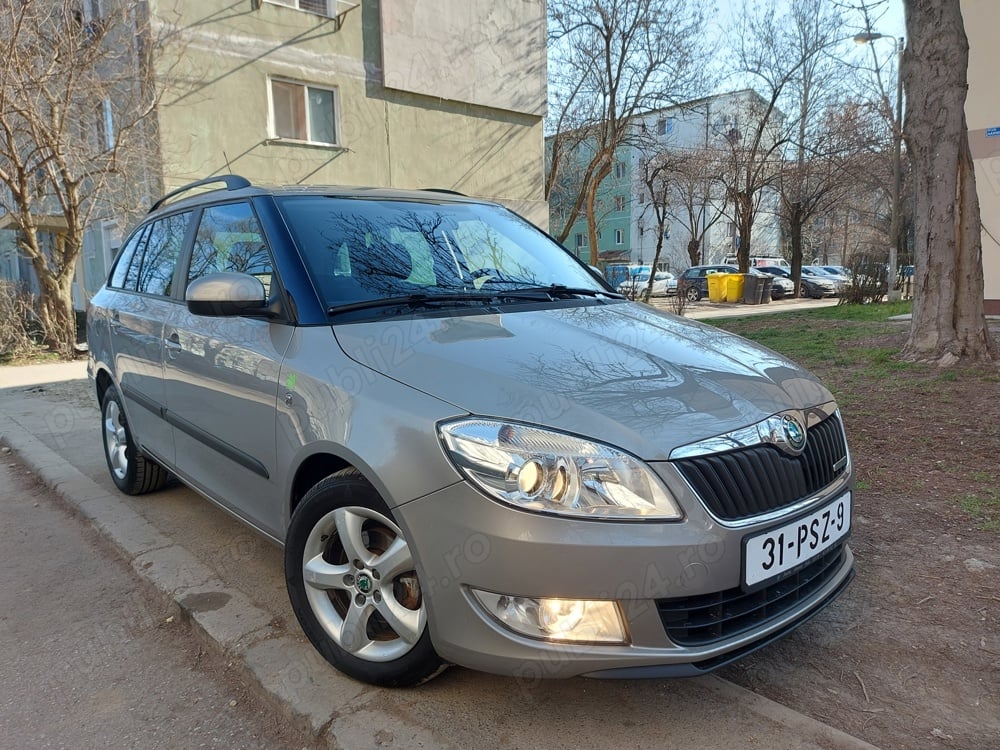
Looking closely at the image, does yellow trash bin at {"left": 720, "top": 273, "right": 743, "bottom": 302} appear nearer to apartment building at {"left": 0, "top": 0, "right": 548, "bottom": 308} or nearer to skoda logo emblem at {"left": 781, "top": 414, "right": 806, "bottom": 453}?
apartment building at {"left": 0, "top": 0, "right": 548, "bottom": 308}

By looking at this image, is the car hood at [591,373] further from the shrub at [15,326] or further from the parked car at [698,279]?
the parked car at [698,279]

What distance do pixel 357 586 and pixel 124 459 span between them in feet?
9.64

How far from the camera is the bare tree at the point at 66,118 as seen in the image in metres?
10.3

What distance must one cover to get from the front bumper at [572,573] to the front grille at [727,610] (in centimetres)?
1

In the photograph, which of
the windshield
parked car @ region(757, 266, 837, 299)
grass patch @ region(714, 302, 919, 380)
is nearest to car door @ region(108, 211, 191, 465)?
the windshield

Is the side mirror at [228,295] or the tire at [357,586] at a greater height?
the side mirror at [228,295]

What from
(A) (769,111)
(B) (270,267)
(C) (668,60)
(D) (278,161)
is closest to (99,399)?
(B) (270,267)

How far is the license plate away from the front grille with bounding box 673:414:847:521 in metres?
0.07

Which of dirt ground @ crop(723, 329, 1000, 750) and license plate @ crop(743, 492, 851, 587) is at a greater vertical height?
license plate @ crop(743, 492, 851, 587)

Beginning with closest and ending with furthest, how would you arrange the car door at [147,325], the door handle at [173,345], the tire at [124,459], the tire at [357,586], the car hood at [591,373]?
the car hood at [591,373], the tire at [357,586], the door handle at [173,345], the car door at [147,325], the tire at [124,459]

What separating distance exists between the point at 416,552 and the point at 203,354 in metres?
1.60

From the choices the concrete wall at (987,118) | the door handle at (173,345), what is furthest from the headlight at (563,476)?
the concrete wall at (987,118)

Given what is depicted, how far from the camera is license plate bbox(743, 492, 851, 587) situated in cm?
196

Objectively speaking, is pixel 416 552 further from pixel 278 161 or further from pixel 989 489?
pixel 278 161
